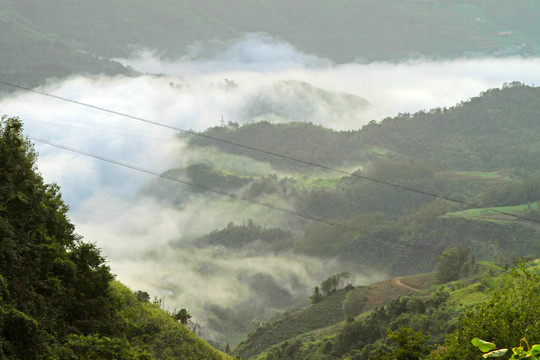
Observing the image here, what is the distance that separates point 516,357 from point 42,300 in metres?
23.4

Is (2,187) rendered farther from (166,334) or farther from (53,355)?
(166,334)

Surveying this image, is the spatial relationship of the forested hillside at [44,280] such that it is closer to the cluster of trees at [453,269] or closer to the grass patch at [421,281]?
the cluster of trees at [453,269]

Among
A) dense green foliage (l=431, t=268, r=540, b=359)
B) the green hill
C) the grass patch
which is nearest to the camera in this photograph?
dense green foliage (l=431, t=268, r=540, b=359)

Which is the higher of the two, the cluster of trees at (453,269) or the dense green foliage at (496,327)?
the cluster of trees at (453,269)

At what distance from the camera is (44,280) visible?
100ft

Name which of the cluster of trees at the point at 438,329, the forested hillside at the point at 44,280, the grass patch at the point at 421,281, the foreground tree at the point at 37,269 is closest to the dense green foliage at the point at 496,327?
the cluster of trees at the point at 438,329

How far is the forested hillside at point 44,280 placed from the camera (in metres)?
25.4

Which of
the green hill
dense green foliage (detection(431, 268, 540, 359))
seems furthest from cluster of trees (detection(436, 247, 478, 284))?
dense green foliage (detection(431, 268, 540, 359))

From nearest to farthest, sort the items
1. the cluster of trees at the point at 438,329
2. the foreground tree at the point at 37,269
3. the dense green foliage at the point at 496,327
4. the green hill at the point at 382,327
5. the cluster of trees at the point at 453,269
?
the foreground tree at the point at 37,269
the dense green foliage at the point at 496,327
the cluster of trees at the point at 438,329
the green hill at the point at 382,327
the cluster of trees at the point at 453,269

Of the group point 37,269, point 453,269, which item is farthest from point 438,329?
point 37,269

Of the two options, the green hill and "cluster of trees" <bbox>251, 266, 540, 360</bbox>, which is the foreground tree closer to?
"cluster of trees" <bbox>251, 266, 540, 360</bbox>

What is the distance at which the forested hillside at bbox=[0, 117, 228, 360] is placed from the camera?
25.4 metres

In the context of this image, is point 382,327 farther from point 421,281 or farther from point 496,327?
point 421,281

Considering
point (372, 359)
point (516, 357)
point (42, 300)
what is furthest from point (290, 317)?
point (516, 357)
